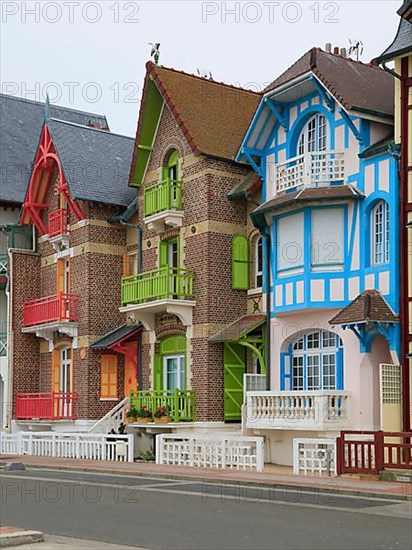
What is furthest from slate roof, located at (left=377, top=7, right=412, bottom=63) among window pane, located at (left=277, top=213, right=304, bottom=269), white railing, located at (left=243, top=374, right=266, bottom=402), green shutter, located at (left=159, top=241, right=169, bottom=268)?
green shutter, located at (left=159, top=241, right=169, bottom=268)

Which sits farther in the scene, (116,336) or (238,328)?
(116,336)

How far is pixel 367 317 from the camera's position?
22.5m

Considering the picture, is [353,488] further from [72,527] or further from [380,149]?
[380,149]

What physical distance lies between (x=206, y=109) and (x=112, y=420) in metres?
9.99

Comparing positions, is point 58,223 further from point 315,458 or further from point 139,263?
point 315,458

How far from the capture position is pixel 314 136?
85.7ft

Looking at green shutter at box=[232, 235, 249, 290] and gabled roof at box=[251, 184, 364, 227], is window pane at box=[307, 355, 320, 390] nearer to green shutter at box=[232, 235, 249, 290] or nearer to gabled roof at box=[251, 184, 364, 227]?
green shutter at box=[232, 235, 249, 290]

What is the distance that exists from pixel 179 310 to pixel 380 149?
8038mm

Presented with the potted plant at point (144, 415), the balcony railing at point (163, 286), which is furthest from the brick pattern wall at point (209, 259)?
the potted plant at point (144, 415)

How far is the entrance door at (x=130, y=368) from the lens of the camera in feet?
105

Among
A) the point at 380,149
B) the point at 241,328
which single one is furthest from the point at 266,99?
the point at 241,328

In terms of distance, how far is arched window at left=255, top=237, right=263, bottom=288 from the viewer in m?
28.4

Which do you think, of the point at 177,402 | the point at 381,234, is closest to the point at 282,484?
the point at 381,234

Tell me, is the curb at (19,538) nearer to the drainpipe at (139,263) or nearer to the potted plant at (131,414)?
the potted plant at (131,414)
